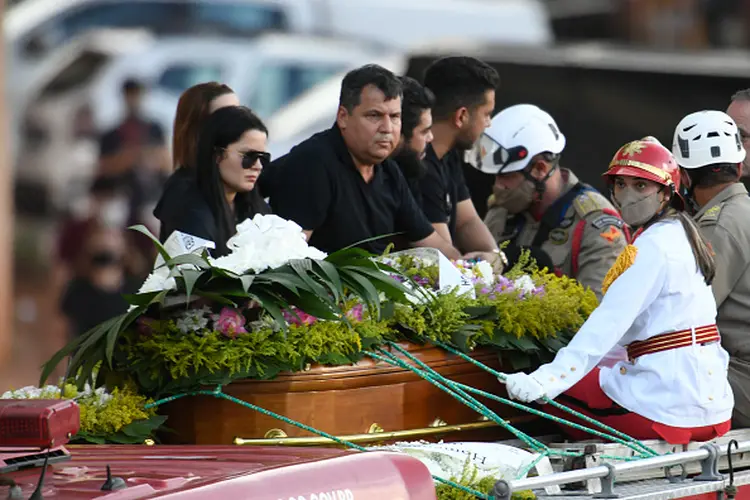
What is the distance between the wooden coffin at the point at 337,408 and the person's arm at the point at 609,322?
425 millimetres

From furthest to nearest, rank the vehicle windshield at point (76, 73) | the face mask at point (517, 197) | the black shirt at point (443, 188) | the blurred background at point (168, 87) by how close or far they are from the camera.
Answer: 1. the vehicle windshield at point (76, 73)
2. the blurred background at point (168, 87)
3. the face mask at point (517, 197)
4. the black shirt at point (443, 188)

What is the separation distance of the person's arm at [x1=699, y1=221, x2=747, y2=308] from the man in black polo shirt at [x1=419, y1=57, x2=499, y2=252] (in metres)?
1.23

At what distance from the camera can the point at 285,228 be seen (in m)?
5.90

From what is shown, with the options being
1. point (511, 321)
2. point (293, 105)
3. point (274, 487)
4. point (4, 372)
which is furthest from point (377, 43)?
point (274, 487)

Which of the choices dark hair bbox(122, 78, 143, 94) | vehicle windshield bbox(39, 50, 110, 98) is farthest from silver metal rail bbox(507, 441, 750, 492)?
vehicle windshield bbox(39, 50, 110, 98)

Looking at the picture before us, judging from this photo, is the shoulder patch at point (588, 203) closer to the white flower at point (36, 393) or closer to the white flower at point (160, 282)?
the white flower at point (160, 282)

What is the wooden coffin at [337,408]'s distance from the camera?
18.8 feet

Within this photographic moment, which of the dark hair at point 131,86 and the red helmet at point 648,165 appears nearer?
the red helmet at point 648,165

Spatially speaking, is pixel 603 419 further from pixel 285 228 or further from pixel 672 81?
pixel 672 81

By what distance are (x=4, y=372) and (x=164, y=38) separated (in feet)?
14.4

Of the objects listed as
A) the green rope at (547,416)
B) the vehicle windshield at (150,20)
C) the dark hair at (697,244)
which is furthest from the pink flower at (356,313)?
the vehicle windshield at (150,20)

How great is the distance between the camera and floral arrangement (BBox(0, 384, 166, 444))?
5.62m

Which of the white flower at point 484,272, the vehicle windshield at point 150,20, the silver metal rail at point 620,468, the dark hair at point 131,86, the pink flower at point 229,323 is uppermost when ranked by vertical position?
the vehicle windshield at point 150,20

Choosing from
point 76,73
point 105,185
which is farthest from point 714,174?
point 76,73
